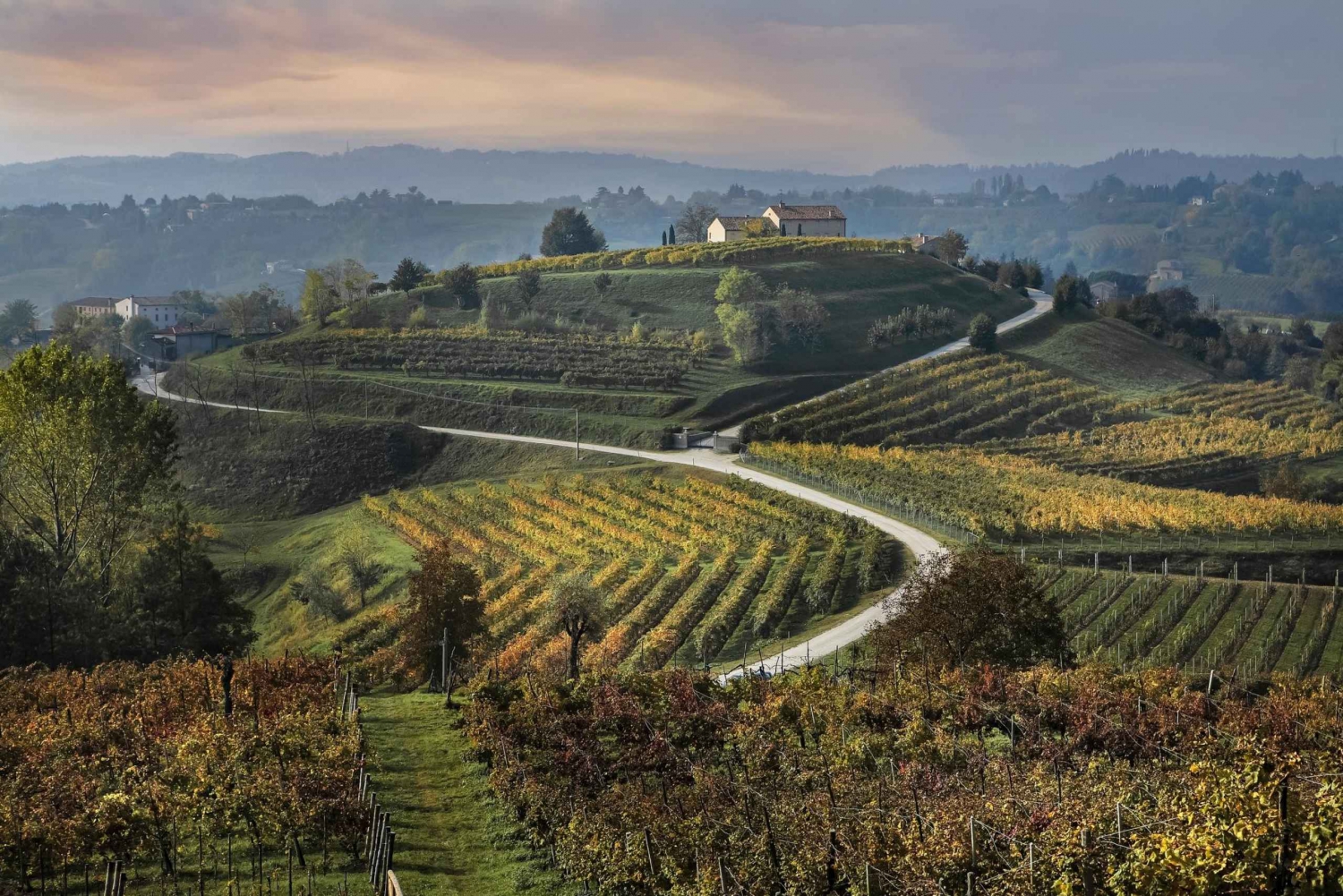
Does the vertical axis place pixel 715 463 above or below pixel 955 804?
below

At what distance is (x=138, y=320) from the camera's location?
494ft

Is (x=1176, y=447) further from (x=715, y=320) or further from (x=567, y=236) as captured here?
(x=567, y=236)

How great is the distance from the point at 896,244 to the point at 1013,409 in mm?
46844

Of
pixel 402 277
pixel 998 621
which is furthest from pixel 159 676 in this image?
pixel 402 277

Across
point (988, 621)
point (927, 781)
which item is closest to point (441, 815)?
point (927, 781)

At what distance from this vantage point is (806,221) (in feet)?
463

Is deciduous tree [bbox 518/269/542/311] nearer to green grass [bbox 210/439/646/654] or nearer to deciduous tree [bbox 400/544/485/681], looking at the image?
green grass [bbox 210/439/646/654]

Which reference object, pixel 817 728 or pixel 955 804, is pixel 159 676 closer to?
pixel 817 728

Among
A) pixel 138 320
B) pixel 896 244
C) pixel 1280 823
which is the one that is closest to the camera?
pixel 1280 823

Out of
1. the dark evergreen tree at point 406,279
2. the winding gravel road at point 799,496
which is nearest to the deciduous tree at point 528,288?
the dark evergreen tree at point 406,279

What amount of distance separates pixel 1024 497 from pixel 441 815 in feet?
140

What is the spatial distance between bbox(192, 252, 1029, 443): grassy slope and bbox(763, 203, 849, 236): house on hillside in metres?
19.0

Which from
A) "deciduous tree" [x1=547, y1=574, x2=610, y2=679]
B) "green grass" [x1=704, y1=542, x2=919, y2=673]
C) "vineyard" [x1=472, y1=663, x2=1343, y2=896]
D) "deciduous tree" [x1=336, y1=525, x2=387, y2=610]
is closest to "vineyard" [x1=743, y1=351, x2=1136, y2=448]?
"deciduous tree" [x1=336, y1=525, x2=387, y2=610]

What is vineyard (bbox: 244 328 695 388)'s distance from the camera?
297 ft
